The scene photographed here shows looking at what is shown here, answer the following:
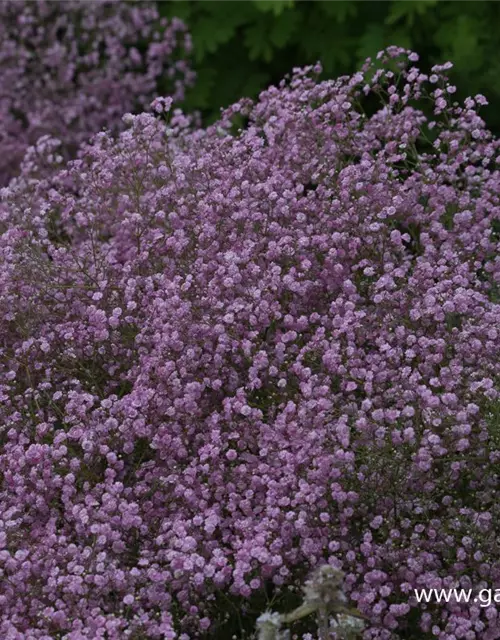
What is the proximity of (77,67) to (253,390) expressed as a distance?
15.0ft

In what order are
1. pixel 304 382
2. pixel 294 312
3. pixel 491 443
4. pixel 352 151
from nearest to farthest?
pixel 491 443, pixel 304 382, pixel 294 312, pixel 352 151

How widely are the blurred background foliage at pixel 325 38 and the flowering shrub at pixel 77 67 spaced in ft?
0.69

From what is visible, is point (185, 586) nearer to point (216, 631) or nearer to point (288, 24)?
point (216, 631)

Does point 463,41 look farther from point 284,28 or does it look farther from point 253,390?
→ point 253,390

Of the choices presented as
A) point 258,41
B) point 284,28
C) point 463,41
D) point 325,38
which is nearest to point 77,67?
point 258,41

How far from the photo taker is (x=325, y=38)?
7.45 m

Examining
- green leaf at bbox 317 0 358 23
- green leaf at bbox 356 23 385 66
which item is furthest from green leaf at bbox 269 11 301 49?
green leaf at bbox 356 23 385 66

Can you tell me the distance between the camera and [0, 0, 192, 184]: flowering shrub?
7.87 meters

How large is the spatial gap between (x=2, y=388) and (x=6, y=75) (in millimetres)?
4188

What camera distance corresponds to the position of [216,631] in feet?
12.9

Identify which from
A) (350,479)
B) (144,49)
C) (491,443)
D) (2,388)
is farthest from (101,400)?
(144,49)

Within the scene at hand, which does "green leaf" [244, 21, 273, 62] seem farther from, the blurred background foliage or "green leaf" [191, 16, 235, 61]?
A: "green leaf" [191, 16, 235, 61]

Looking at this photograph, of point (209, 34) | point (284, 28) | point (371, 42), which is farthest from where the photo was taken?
point (209, 34)

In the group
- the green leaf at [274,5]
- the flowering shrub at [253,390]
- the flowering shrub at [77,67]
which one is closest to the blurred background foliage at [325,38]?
the green leaf at [274,5]
